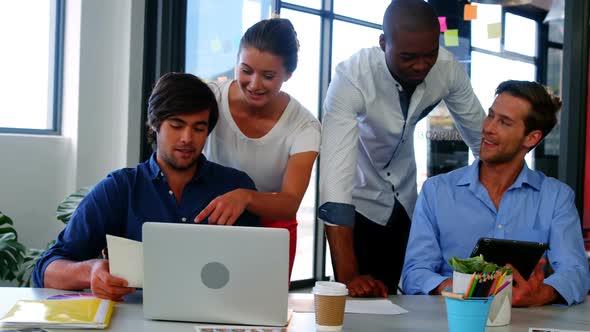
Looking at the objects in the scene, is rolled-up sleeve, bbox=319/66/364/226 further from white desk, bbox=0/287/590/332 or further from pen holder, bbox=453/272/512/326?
pen holder, bbox=453/272/512/326

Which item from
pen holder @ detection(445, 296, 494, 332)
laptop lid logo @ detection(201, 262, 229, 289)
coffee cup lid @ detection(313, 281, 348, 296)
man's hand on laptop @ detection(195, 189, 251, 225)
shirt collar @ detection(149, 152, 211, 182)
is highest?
shirt collar @ detection(149, 152, 211, 182)

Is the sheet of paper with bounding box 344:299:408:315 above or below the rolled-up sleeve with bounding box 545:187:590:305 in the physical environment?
below

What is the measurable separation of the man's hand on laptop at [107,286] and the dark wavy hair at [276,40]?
904 mm

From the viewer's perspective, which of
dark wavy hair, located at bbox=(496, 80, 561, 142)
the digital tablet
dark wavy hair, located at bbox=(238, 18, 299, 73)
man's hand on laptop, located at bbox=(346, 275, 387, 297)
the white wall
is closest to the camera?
the digital tablet

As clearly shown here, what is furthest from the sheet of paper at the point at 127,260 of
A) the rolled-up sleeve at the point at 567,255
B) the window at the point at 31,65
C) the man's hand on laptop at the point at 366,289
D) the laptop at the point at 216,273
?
the window at the point at 31,65

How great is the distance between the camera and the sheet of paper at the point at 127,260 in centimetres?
182

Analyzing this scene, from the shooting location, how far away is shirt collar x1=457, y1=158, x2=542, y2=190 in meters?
2.50

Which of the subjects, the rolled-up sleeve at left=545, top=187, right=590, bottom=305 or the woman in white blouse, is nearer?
the rolled-up sleeve at left=545, top=187, right=590, bottom=305

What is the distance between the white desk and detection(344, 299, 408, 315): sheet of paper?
3 centimetres

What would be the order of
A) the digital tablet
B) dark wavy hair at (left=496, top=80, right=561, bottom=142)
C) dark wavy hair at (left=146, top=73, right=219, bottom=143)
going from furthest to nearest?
dark wavy hair at (left=496, top=80, right=561, bottom=142) < dark wavy hair at (left=146, top=73, right=219, bottom=143) < the digital tablet

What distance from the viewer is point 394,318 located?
6.20 ft

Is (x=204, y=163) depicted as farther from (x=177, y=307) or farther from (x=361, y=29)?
(x=361, y=29)

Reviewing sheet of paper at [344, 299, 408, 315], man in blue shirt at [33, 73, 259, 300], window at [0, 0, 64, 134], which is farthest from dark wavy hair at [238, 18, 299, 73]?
window at [0, 0, 64, 134]

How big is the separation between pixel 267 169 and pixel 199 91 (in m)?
0.43
